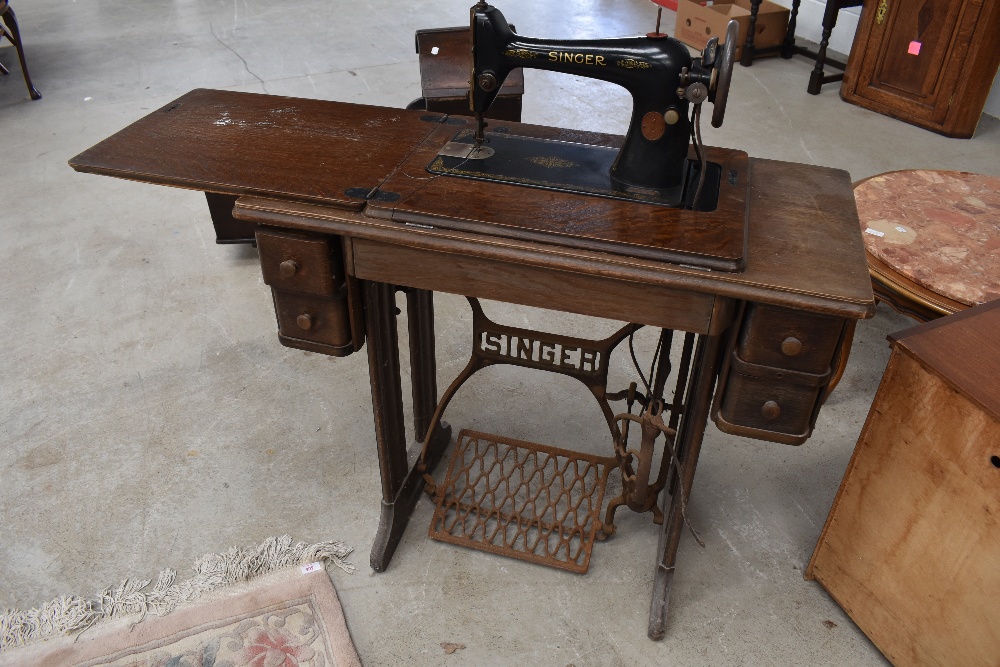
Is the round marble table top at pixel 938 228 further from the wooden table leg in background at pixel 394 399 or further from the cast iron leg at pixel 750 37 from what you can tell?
the cast iron leg at pixel 750 37

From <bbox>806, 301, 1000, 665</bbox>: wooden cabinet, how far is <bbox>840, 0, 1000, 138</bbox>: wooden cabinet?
2972mm

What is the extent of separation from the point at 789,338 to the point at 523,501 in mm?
1027

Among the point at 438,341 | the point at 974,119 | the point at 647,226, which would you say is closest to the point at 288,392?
the point at 438,341

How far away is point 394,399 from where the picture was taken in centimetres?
184

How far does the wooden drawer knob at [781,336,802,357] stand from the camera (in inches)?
51.6

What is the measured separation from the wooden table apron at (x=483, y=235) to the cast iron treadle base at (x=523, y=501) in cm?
27

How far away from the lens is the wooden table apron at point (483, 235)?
130 cm

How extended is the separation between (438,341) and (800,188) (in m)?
1.45

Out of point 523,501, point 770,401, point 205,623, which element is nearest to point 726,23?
point 523,501

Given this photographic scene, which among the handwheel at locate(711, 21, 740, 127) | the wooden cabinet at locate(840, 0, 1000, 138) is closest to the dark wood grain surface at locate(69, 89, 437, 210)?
the handwheel at locate(711, 21, 740, 127)

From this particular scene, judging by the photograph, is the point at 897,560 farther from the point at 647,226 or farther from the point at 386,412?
the point at 386,412

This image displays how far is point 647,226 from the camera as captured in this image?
1.38m

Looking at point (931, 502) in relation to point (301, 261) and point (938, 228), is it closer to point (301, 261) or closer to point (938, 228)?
point (938, 228)

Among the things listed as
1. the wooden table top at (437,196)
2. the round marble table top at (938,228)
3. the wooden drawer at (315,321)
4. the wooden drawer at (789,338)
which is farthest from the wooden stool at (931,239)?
the wooden drawer at (315,321)
